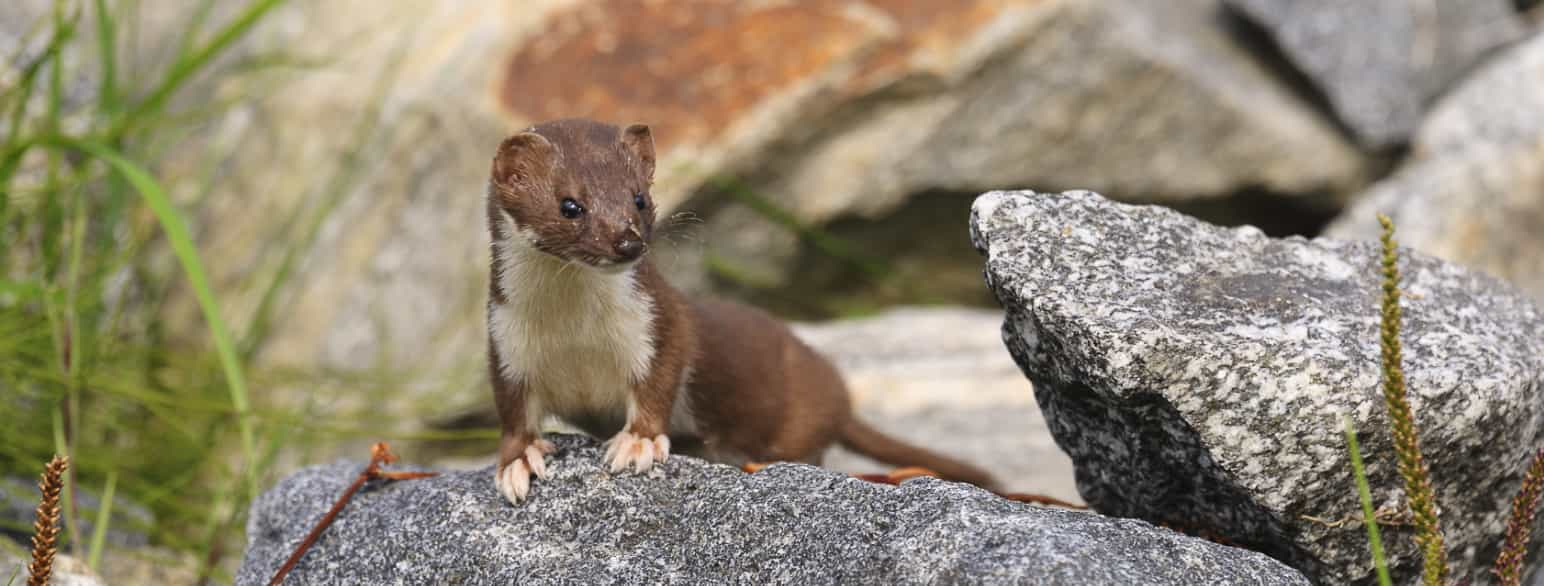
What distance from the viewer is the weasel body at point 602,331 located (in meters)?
3.01

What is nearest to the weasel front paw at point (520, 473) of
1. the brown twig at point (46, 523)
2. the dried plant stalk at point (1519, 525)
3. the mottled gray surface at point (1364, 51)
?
the brown twig at point (46, 523)

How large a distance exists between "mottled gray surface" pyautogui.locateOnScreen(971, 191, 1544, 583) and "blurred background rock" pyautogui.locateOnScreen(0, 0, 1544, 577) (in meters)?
2.30

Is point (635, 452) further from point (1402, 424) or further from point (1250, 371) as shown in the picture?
point (1402, 424)

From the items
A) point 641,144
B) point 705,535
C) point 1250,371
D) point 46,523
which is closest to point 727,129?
point 641,144

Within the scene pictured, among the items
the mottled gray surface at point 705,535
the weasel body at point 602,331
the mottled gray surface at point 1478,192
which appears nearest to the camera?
the mottled gray surface at point 705,535

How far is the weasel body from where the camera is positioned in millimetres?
3014

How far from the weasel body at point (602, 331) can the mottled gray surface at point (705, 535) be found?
0.12 m

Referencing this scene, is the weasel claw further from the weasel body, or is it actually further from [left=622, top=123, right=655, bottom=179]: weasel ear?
[left=622, top=123, right=655, bottom=179]: weasel ear

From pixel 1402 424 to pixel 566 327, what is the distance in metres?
1.79

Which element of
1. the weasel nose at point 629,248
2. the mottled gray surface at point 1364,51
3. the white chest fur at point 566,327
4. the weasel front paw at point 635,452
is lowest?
the weasel front paw at point 635,452

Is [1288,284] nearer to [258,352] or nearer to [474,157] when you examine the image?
[474,157]

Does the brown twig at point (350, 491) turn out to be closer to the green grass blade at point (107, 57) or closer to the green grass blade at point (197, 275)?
the green grass blade at point (197, 275)

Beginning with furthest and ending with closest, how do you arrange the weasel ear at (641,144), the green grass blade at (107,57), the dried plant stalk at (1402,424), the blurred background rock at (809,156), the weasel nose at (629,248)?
1. the blurred background rock at (809,156)
2. the green grass blade at (107,57)
3. the weasel ear at (641,144)
4. the weasel nose at (629,248)
5. the dried plant stalk at (1402,424)

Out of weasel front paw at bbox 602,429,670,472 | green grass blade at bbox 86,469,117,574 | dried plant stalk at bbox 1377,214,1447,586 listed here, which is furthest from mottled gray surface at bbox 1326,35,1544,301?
green grass blade at bbox 86,469,117,574
